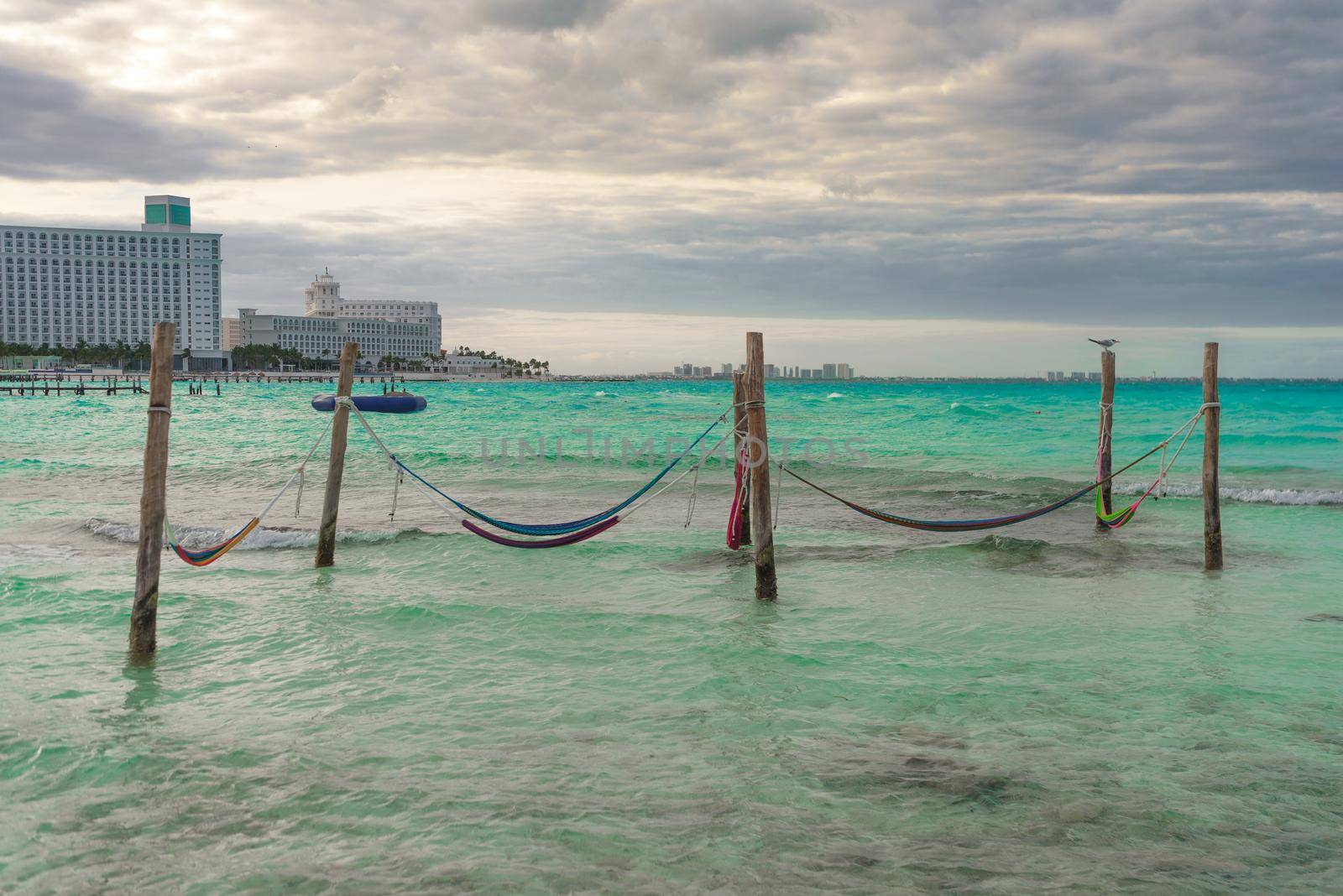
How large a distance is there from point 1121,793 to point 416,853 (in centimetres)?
410

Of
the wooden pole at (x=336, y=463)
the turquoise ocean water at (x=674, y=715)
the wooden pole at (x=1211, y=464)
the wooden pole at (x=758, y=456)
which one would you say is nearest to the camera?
the turquoise ocean water at (x=674, y=715)

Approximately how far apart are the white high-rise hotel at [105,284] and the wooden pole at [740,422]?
19706 cm

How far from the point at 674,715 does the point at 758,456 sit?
3.46 m

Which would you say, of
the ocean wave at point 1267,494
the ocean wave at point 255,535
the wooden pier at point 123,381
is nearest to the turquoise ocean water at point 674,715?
the ocean wave at point 255,535

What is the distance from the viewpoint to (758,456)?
9.62m

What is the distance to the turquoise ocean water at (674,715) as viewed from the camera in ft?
15.8

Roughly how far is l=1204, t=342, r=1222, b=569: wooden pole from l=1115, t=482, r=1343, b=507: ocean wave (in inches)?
277

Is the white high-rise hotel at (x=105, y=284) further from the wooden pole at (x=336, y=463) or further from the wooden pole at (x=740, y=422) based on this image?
the wooden pole at (x=740, y=422)

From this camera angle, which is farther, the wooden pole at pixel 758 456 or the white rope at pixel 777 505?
the white rope at pixel 777 505

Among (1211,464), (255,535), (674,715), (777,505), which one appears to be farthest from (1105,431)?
(255,535)

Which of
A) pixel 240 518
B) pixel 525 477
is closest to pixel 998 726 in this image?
pixel 240 518

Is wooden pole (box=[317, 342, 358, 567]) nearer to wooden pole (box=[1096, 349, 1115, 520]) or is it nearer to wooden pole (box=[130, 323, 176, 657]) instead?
wooden pole (box=[130, 323, 176, 657])

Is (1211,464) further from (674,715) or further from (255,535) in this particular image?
(255,535)

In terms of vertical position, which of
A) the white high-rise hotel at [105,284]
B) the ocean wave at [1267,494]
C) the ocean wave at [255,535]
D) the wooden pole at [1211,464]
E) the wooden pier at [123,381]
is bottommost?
the ocean wave at [255,535]
